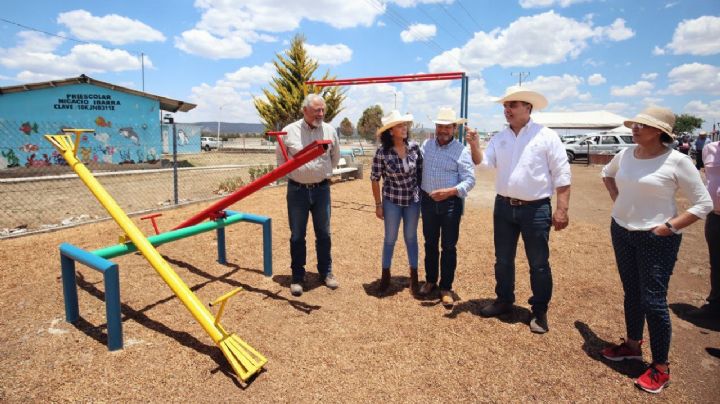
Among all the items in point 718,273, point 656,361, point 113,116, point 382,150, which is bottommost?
point 656,361

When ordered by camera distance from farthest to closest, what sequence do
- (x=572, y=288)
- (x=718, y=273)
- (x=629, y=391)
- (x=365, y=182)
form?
1. (x=365, y=182)
2. (x=572, y=288)
3. (x=718, y=273)
4. (x=629, y=391)

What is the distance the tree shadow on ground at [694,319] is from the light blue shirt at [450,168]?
225 centimetres

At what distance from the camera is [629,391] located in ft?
8.19

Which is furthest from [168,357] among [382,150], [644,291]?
[644,291]

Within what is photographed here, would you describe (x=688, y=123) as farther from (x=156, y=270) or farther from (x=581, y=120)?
(x=156, y=270)

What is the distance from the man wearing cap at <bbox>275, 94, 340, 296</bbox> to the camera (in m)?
3.57

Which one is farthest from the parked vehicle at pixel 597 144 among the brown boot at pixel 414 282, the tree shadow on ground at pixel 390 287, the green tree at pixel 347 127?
the green tree at pixel 347 127

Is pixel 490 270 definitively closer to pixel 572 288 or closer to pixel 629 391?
pixel 572 288

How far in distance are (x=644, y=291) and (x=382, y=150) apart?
2199mm

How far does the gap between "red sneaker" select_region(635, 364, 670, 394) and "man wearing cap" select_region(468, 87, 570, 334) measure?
732 mm

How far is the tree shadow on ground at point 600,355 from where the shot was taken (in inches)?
107

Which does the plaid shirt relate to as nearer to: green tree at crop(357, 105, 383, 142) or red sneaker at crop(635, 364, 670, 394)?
red sneaker at crop(635, 364, 670, 394)

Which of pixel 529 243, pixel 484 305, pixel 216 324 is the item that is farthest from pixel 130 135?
pixel 529 243

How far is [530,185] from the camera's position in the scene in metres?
2.93
